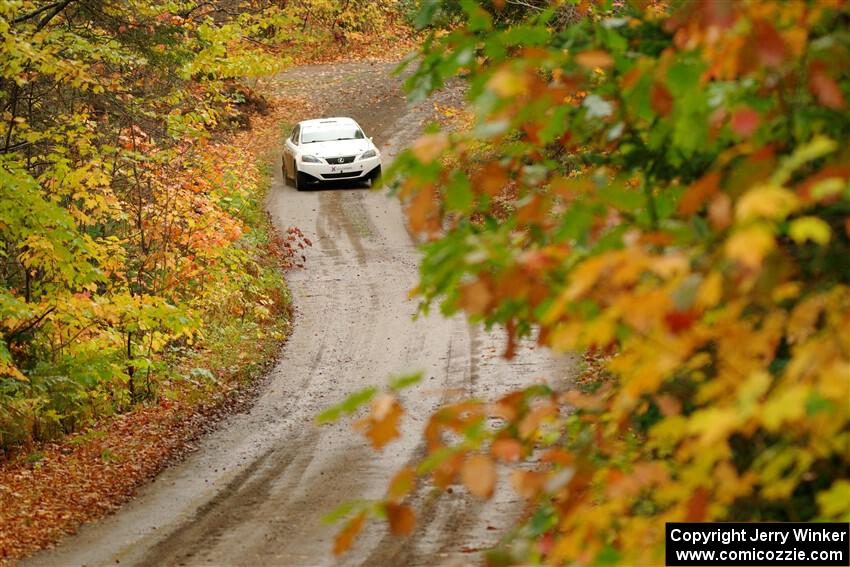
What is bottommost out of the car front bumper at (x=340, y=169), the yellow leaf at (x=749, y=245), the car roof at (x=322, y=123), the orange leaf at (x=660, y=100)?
the car front bumper at (x=340, y=169)

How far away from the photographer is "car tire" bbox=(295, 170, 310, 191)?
2648cm

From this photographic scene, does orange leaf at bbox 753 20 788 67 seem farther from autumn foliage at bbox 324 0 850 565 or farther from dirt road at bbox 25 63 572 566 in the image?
dirt road at bbox 25 63 572 566

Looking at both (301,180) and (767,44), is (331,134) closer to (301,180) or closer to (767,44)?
(301,180)

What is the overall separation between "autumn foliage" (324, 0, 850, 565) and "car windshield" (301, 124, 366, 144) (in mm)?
22697

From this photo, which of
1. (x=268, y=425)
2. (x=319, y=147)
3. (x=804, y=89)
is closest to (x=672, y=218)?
(x=804, y=89)

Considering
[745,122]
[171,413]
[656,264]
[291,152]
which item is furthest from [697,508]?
[291,152]

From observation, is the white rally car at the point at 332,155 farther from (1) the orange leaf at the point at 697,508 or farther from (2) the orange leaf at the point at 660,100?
(1) the orange leaf at the point at 697,508

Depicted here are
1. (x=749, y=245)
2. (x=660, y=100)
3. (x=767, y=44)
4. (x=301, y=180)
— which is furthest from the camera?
(x=301, y=180)

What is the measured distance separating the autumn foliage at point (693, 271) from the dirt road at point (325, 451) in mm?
585

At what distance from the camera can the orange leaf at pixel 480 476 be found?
9.68 ft

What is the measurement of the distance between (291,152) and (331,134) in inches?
52.0

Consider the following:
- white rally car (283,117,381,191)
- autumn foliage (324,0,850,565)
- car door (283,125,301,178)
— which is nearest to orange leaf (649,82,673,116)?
autumn foliage (324,0,850,565)

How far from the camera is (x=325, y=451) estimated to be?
1139 cm

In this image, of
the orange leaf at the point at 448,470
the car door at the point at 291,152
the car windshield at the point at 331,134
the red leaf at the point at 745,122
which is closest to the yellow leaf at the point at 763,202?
the red leaf at the point at 745,122
